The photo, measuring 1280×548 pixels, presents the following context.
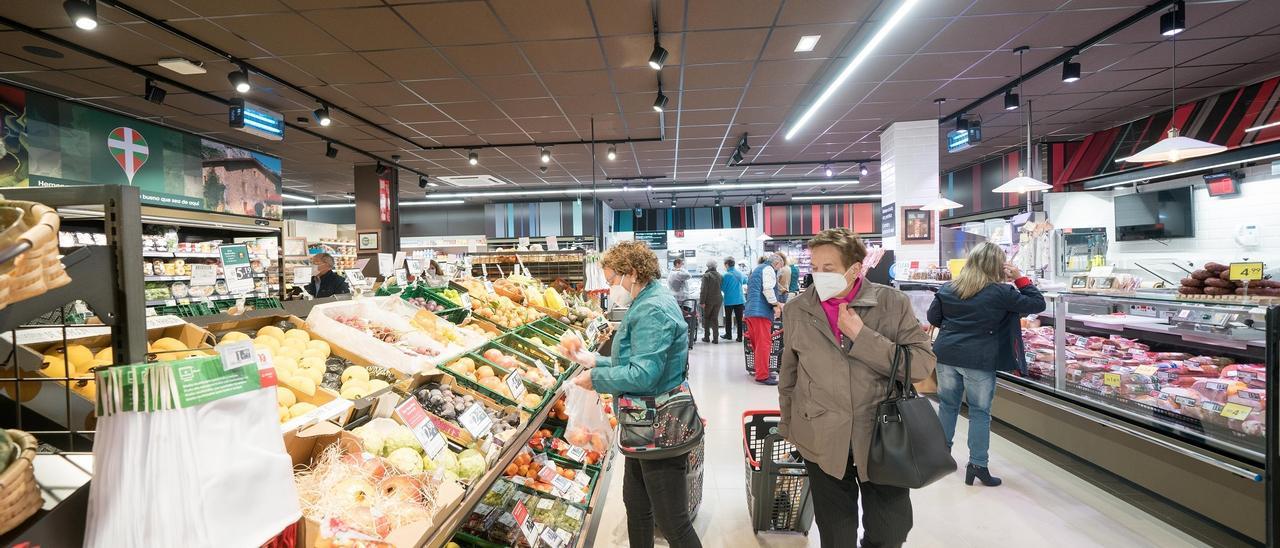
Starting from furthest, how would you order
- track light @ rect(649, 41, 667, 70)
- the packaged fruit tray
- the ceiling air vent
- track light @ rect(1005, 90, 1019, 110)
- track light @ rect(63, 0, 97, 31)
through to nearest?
the ceiling air vent → track light @ rect(1005, 90, 1019, 110) → track light @ rect(649, 41, 667, 70) → track light @ rect(63, 0, 97, 31) → the packaged fruit tray

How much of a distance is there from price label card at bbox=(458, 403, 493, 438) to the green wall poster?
572cm

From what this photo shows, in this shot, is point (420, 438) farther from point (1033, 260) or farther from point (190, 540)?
point (1033, 260)

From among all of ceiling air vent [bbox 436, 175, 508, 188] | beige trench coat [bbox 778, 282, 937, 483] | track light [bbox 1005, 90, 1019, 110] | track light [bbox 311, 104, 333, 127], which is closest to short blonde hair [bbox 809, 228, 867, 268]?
beige trench coat [bbox 778, 282, 937, 483]

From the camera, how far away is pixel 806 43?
5141 millimetres

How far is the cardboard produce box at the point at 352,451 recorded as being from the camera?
1.26 meters

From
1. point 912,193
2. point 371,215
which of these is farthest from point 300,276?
point 371,215

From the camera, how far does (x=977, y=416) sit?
3.55 m

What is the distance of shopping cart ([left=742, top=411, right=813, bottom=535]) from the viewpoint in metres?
2.80

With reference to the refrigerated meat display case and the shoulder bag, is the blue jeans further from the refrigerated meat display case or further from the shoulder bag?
the shoulder bag

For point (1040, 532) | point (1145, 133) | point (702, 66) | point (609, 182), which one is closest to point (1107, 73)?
point (1145, 133)

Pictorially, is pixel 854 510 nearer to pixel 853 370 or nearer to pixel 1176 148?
pixel 853 370

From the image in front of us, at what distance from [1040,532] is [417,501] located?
335 centimetres

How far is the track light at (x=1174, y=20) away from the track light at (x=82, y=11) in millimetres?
8334

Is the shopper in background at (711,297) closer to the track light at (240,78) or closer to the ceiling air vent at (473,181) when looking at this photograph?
the ceiling air vent at (473,181)
